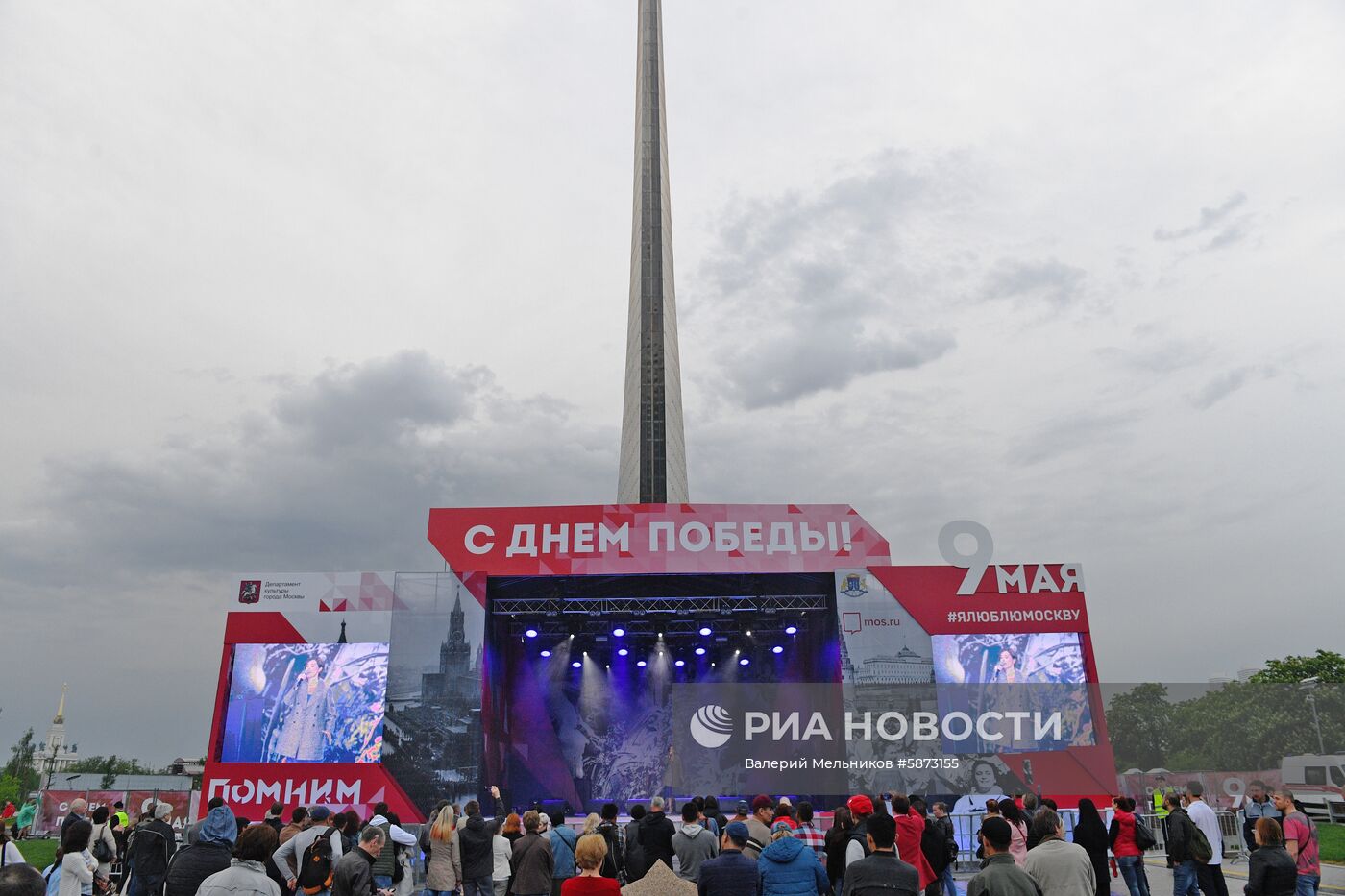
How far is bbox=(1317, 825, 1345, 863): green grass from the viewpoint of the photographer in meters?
16.5

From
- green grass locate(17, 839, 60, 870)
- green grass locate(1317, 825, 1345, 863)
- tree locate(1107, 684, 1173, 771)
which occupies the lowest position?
green grass locate(17, 839, 60, 870)

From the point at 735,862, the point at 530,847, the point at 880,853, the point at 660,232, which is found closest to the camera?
the point at 880,853

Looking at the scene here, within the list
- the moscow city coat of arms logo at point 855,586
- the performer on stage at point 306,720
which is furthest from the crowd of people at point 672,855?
the moscow city coat of arms logo at point 855,586

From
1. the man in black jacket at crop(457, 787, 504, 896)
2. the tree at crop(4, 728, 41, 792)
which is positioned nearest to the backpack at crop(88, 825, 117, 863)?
the man in black jacket at crop(457, 787, 504, 896)

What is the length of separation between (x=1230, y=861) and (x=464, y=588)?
17.5 m

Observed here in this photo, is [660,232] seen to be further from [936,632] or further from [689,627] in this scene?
[936,632]

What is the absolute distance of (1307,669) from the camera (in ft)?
160

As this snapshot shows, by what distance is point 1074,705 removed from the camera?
2081 cm

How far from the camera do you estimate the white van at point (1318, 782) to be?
65.4ft

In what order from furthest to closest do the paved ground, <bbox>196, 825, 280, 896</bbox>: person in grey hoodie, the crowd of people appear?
the paved ground < the crowd of people < <bbox>196, 825, 280, 896</bbox>: person in grey hoodie

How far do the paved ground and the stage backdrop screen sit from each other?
1413 cm

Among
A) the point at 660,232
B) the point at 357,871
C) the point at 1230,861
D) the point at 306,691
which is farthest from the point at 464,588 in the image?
the point at 660,232

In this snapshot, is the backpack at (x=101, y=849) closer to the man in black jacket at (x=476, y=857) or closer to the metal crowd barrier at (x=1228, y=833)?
the man in black jacket at (x=476, y=857)

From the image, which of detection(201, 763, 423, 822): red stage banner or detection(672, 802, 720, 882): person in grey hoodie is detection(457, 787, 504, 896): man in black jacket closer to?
detection(672, 802, 720, 882): person in grey hoodie
